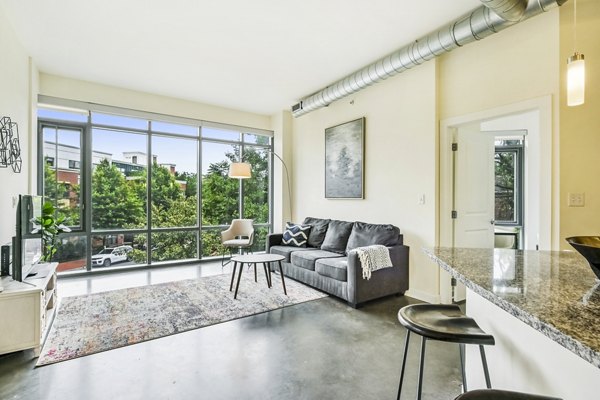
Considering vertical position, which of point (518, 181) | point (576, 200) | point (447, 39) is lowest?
point (576, 200)

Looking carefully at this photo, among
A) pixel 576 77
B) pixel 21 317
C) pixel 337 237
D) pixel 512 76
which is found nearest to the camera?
pixel 576 77

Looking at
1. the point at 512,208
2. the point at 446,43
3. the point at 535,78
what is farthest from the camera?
the point at 512,208

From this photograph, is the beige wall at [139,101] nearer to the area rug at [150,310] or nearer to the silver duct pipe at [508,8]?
the area rug at [150,310]

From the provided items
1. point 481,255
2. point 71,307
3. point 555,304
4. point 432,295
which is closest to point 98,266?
point 71,307

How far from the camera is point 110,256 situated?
16.4ft

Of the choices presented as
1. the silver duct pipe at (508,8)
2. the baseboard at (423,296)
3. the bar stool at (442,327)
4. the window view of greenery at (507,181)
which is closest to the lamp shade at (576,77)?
the silver duct pipe at (508,8)

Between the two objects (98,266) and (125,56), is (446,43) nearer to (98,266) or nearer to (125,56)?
(125,56)

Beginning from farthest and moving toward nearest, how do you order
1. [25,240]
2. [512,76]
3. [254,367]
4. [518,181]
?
[518,181]
[512,76]
[25,240]
[254,367]

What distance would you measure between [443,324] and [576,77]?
4.68 feet

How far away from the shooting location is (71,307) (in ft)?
11.0

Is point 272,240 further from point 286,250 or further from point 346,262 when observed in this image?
point 346,262

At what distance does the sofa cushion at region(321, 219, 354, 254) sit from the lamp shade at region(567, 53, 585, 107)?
314 centimetres

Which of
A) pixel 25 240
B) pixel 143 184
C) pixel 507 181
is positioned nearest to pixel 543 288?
pixel 25 240

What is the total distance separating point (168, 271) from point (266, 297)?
7.52ft
